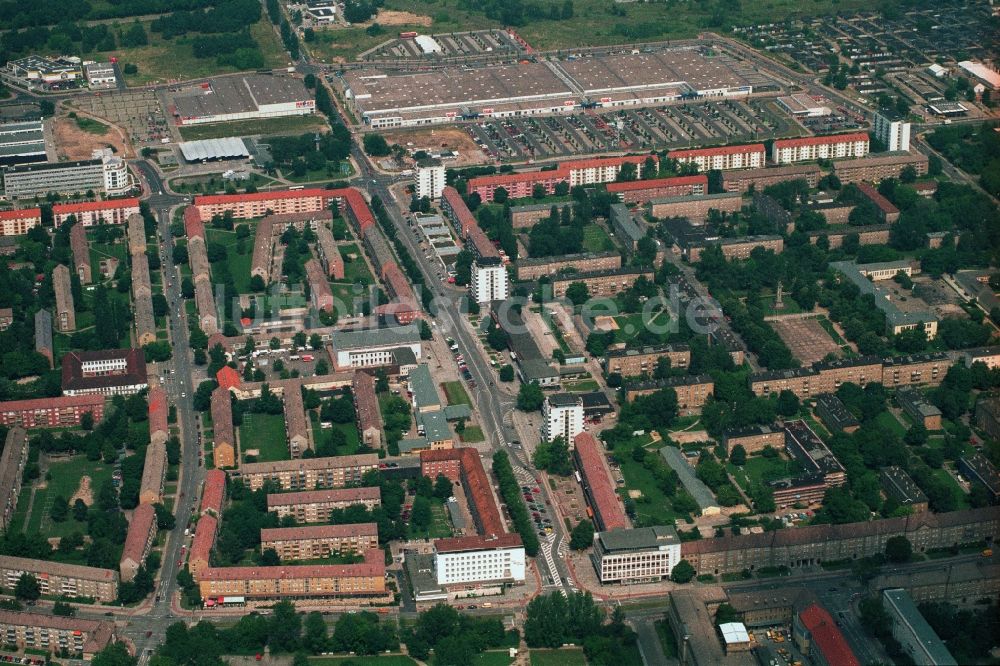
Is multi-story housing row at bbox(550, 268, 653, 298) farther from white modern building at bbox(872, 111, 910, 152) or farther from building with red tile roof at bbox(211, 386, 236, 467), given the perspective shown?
white modern building at bbox(872, 111, 910, 152)

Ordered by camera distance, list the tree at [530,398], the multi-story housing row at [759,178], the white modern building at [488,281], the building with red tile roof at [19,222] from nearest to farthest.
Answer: the tree at [530,398]
the white modern building at [488,281]
the building with red tile roof at [19,222]
the multi-story housing row at [759,178]

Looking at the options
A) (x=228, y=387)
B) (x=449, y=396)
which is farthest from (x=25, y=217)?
(x=449, y=396)

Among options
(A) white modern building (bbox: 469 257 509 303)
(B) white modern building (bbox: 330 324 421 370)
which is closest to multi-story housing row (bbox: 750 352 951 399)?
(A) white modern building (bbox: 469 257 509 303)

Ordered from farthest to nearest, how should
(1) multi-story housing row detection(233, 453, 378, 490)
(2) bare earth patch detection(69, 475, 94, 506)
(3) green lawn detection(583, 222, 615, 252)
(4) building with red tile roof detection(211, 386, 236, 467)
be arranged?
(3) green lawn detection(583, 222, 615, 252) → (4) building with red tile roof detection(211, 386, 236, 467) → (1) multi-story housing row detection(233, 453, 378, 490) → (2) bare earth patch detection(69, 475, 94, 506)

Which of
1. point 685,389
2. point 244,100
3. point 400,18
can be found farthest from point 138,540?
point 400,18

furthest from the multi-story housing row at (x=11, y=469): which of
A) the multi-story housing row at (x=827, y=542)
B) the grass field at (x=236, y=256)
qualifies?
the multi-story housing row at (x=827, y=542)

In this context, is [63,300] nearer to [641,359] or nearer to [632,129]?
[641,359]

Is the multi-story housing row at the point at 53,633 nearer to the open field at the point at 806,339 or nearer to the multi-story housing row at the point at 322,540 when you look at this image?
the multi-story housing row at the point at 322,540
